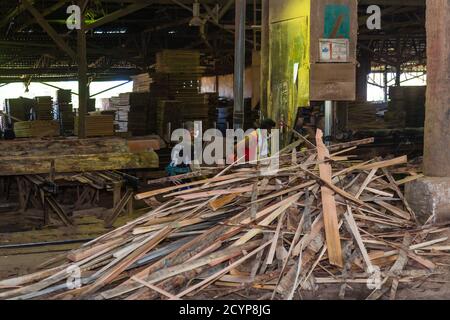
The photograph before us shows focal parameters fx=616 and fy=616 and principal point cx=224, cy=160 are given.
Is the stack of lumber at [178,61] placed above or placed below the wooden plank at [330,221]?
above

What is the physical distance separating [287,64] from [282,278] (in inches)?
189

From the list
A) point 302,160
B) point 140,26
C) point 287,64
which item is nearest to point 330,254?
point 302,160

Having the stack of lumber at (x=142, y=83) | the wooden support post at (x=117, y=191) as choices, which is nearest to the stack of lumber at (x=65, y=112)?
the stack of lumber at (x=142, y=83)

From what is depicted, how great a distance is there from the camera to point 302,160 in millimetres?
5965

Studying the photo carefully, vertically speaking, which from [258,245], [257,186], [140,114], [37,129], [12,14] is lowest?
[258,245]

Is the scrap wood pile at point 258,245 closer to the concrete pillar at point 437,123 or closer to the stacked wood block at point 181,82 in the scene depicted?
the concrete pillar at point 437,123

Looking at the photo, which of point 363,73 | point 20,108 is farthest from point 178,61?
point 363,73

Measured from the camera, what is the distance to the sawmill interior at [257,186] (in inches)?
175

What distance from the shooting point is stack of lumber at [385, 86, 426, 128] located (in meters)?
14.4

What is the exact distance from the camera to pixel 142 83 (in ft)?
52.3

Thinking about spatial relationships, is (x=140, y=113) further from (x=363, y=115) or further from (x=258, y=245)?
(x=258, y=245)

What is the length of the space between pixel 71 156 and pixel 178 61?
6831 mm

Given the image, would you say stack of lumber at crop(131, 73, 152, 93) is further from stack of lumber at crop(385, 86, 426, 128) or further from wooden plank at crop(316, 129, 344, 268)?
wooden plank at crop(316, 129, 344, 268)

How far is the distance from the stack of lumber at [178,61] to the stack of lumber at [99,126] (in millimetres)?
2273
